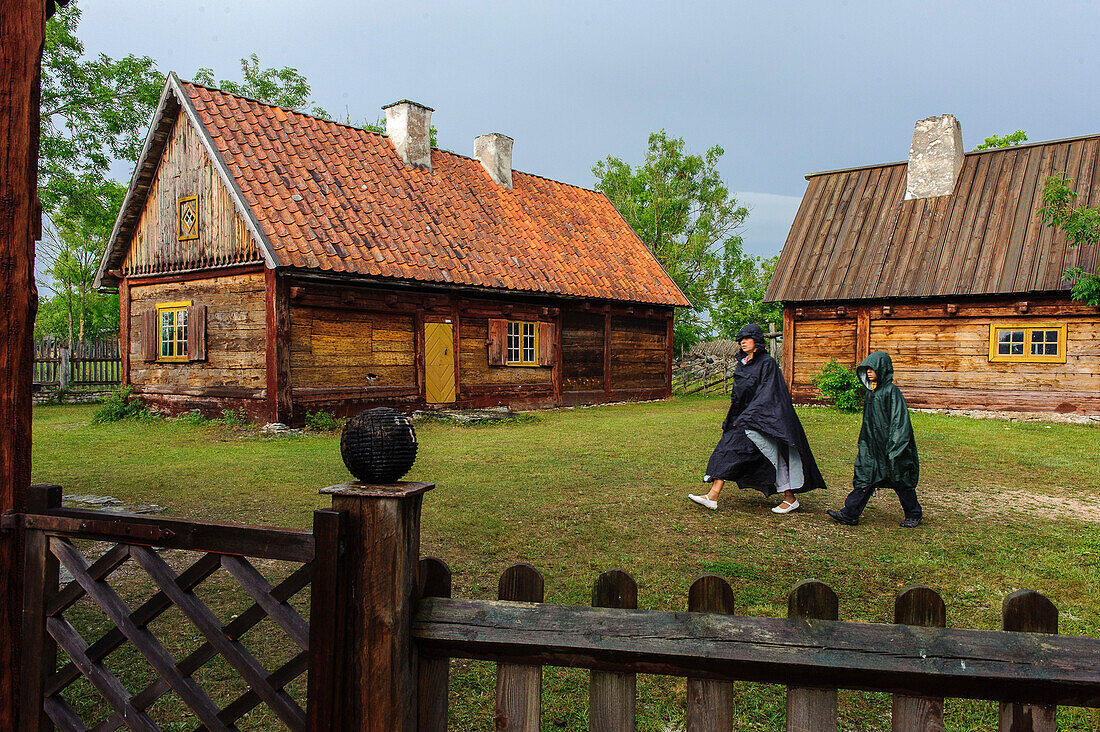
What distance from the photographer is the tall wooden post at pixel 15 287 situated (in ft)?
7.68

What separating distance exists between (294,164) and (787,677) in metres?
14.8

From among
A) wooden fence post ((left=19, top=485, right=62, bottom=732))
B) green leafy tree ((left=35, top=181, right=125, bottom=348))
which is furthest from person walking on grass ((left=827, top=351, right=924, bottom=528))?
green leafy tree ((left=35, top=181, right=125, bottom=348))

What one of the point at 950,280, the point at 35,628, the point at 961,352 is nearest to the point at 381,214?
the point at 950,280

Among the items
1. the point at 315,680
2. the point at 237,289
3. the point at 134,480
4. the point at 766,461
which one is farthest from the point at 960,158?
the point at 315,680

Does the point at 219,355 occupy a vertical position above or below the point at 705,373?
above

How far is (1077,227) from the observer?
47.2ft

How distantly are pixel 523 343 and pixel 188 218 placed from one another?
7.77m

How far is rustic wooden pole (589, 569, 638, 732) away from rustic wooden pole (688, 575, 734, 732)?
155mm

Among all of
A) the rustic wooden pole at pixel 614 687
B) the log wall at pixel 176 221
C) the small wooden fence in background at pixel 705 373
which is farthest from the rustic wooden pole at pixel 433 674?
the small wooden fence in background at pixel 705 373

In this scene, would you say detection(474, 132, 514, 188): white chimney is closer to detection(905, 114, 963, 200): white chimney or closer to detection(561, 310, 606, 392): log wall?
detection(561, 310, 606, 392): log wall

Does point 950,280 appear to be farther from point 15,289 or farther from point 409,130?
point 15,289

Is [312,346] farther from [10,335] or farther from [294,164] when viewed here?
[10,335]

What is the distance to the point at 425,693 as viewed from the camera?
74.6 inches

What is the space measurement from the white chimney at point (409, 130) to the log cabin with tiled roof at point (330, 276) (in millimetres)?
46
